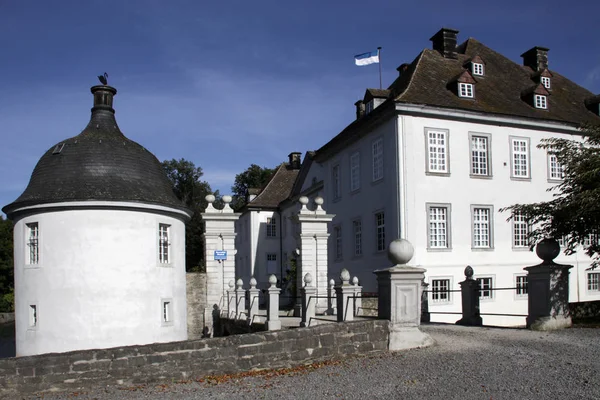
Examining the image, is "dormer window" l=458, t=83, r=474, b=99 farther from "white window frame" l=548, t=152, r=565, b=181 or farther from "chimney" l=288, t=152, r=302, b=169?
"chimney" l=288, t=152, r=302, b=169

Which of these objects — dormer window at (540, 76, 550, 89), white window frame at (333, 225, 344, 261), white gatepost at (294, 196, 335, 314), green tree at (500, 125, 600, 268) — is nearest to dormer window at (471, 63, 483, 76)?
dormer window at (540, 76, 550, 89)

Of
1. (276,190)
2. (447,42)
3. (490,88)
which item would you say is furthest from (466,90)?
(276,190)

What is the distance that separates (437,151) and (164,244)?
11.1 m

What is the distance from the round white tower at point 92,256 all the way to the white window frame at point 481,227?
462 inches

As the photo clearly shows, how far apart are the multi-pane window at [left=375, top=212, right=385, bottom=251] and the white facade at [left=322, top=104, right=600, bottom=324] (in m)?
0.07

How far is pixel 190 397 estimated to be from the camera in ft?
26.9

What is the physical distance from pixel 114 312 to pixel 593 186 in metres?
13.7

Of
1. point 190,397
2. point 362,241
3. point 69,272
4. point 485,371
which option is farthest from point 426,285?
point 190,397

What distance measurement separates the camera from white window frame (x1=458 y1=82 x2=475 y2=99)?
25.7 meters

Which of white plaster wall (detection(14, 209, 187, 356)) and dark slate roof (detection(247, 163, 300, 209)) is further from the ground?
dark slate roof (detection(247, 163, 300, 209))

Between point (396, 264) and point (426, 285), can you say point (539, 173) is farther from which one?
point (396, 264)

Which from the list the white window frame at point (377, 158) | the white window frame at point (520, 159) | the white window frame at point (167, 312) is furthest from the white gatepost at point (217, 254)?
the white window frame at point (520, 159)

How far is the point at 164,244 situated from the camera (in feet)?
69.0

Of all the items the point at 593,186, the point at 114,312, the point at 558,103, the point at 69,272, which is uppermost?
the point at 558,103
